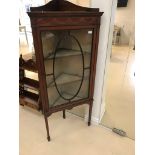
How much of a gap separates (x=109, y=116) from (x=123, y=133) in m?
0.34

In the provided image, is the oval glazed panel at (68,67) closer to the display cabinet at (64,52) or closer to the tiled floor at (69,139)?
the display cabinet at (64,52)

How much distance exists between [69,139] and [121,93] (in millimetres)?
1070

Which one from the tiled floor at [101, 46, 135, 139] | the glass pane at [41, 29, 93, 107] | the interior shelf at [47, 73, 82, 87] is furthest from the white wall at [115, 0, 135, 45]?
the interior shelf at [47, 73, 82, 87]

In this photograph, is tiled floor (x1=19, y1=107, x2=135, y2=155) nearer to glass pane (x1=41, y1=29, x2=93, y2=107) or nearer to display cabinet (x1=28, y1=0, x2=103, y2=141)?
display cabinet (x1=28, y1=0, x2=103, y2=141)

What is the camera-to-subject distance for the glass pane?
1.51 m

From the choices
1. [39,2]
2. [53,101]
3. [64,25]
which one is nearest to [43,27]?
[64,25]

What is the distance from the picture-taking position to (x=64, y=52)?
1625 millimetres

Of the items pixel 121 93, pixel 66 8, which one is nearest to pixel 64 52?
pixel 66 8

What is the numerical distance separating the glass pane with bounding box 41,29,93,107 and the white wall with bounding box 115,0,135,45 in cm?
43

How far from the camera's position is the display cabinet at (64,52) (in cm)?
131

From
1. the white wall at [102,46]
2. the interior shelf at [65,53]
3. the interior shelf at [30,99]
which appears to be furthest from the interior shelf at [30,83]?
the white wall at [102,46]

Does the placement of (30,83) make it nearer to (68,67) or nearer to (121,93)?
(68,67)

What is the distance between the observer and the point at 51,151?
1654 millimetres

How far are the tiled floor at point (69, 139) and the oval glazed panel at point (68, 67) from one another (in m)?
0.44
